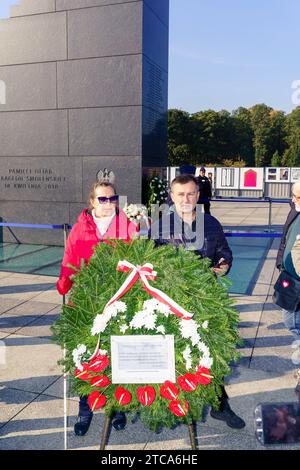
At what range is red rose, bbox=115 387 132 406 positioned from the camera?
2.46 metres

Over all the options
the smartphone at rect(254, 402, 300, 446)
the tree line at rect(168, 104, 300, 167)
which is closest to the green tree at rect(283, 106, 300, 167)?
the tree line at rect(168, 104, 300, 167)

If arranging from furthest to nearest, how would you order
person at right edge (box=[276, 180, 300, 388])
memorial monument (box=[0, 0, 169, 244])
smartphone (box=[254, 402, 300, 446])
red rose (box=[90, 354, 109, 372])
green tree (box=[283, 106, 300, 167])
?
green tree (box=[283, 106, 300, 167]) < memorial monument (box=[0, 0, 169, 244]) < person at right edge (box=[276, 180, 300, 388]) < smartphone (box=[254, 402, 300, 446]) < red rose (box=[90, 354, 109, 372])

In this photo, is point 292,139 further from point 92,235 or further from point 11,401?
point 11,401

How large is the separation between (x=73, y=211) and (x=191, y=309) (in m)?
9.08

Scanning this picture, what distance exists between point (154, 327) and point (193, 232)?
1186mm

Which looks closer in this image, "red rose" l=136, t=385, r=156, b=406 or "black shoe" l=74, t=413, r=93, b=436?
"red rose" l=136, t=385, r=156, b=406

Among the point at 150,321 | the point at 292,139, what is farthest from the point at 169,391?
the point at 292,139

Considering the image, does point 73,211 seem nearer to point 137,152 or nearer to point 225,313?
point 137,152

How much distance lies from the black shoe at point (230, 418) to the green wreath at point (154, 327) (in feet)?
3.47

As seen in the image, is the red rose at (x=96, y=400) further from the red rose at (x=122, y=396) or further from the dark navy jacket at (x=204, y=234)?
the dark navy jacket at (x=204, y=234)

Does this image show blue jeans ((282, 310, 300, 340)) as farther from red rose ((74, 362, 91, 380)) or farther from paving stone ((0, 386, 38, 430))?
paving stone ((0, 386, 38, 430))

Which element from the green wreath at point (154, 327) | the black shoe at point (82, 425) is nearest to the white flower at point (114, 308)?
the green wreath at point (154, 327)

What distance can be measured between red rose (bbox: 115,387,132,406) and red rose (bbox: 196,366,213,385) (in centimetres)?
43

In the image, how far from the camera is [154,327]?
2.39m
